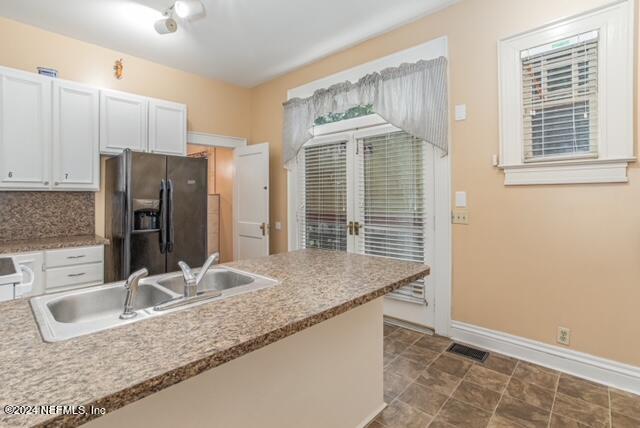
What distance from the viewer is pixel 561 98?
88.0 inches

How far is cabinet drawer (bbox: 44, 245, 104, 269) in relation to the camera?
2.69 m

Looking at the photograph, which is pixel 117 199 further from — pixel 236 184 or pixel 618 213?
pixel 618 213

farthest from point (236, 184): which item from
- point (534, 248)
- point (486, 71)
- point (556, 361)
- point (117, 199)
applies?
point (556, 361)

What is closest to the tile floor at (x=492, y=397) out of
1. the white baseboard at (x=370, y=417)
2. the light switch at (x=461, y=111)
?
the white baseboard at (x=370, y=417)

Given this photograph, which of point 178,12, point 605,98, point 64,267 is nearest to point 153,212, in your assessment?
point 64,267

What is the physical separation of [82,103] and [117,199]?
970 millimetres

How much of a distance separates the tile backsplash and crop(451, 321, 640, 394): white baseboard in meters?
3.80

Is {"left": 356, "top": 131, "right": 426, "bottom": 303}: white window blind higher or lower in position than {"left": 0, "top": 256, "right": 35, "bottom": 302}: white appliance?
higher

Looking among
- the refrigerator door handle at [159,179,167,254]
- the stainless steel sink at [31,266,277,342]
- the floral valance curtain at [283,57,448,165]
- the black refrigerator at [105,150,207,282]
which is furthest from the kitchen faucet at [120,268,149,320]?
the floral valance curtain at [283,57,448,165]

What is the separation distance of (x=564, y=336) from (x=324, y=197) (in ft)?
8.29

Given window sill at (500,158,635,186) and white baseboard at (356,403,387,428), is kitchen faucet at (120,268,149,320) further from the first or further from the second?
window sill at (500,158,635,186)

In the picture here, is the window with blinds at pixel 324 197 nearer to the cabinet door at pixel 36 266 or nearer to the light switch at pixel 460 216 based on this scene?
the light switch at pixel 460 216

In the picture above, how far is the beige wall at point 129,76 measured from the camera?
3.00 m

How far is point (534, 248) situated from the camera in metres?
2.42
